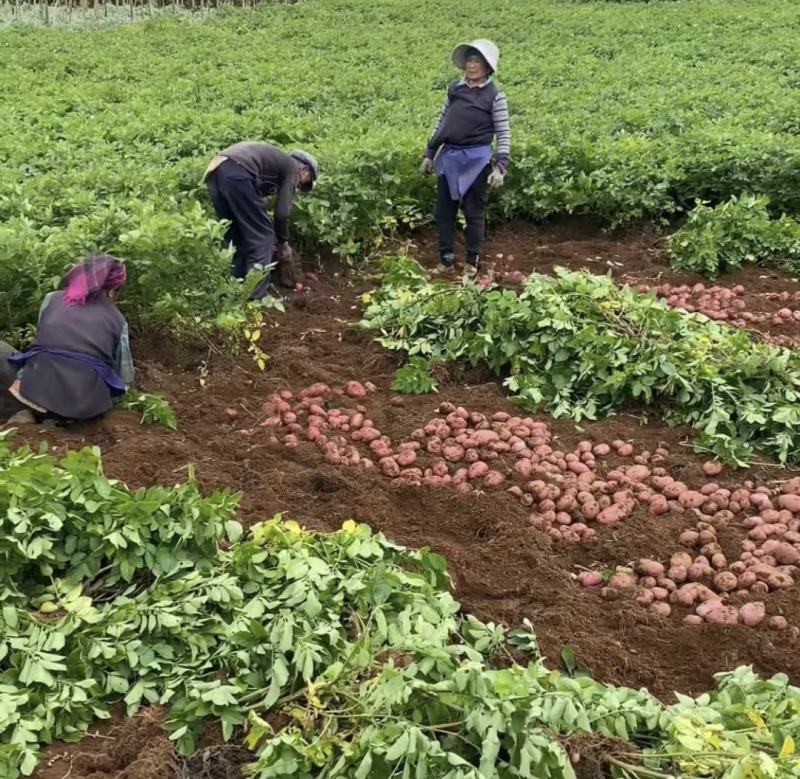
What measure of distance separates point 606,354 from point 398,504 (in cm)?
172

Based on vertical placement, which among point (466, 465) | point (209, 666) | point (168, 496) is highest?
point (168, 496)

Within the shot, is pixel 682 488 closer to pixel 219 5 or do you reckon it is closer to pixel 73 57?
pixel 73 57

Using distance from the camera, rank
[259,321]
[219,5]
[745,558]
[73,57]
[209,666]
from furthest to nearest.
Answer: [219,5]
[73,57]
[259,321]
[745,558]
[209,666]

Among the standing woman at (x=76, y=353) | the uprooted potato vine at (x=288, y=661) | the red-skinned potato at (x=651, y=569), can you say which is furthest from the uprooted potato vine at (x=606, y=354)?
the uprooted potato vine at (x=288, y=661)

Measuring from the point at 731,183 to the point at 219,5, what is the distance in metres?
23.1

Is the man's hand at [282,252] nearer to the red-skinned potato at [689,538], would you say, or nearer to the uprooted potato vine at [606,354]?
the uprooted potato vine at [606,354]

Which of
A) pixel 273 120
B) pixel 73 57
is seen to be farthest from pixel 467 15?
pixel 273 120

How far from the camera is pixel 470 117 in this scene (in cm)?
723

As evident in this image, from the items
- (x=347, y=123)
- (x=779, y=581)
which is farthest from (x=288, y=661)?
(x=347, y=123)

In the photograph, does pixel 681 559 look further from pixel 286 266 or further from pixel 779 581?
pixel 286 266

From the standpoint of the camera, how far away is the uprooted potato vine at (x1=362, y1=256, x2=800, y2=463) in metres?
4.77

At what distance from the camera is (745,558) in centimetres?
387

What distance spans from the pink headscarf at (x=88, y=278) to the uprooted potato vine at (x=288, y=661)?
1285mm

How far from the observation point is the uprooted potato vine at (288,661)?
239cm
